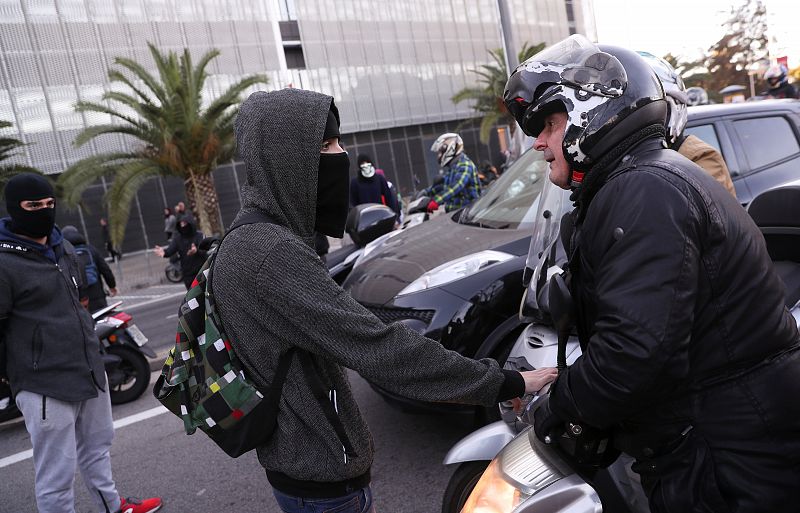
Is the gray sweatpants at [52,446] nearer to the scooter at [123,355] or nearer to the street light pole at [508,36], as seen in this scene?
the scooter at [123,355]

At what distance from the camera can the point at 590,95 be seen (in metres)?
1.49

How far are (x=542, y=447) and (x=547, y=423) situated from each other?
25cm

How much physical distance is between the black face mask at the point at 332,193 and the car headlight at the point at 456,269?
5.58 ft

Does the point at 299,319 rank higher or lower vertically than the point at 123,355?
higher

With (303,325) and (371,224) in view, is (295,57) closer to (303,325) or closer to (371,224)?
(371,224)

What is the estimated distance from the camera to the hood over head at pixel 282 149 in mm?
1520

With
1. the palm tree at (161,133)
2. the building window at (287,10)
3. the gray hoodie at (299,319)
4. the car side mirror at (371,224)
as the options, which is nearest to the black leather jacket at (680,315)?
the gray hoodie at (299,319)

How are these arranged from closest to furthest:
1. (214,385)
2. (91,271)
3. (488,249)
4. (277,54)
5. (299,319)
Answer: (299,319)
(214,385)
(488,249)
(91,271)
(277,54)

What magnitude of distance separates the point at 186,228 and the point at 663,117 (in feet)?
27.3

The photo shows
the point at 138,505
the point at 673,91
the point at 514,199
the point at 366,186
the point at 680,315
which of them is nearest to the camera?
the point at 680,315

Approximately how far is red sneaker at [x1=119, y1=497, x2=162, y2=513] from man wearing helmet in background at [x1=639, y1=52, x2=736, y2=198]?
3365 mm

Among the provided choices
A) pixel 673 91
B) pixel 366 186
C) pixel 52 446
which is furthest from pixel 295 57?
pixel 673 91

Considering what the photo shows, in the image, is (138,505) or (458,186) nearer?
(138,505)

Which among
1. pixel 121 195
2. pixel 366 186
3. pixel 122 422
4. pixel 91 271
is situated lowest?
pixel 122 422
